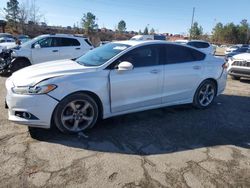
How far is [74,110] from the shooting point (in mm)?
4395

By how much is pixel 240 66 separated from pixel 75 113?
7871 millimetres

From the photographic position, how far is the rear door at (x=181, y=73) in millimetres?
5414

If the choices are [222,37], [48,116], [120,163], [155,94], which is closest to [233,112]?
[155,94]

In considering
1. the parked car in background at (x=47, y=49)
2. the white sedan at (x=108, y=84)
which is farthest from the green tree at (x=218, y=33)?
the white sedan at (x=108, y=84)

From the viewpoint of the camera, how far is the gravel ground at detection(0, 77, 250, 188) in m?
3.19

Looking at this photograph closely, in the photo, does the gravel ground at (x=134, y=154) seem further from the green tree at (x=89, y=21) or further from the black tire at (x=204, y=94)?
the green tree at (x=89, y=21)

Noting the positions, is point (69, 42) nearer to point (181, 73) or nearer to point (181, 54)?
point (181, 54)

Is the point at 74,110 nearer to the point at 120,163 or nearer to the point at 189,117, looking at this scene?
the point at 120,163

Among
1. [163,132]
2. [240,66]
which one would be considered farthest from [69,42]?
[163,132]

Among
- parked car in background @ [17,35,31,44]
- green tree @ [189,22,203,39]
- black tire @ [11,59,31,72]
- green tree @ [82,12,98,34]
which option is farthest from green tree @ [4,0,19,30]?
black tire @ [11,59,31,72]

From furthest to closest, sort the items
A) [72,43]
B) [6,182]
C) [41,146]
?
[72,43] < [41,146] < [6,182]

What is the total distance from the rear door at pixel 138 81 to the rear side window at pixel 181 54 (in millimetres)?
307

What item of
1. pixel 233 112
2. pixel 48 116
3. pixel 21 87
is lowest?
pixel 233 112

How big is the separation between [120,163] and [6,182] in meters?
1.41
